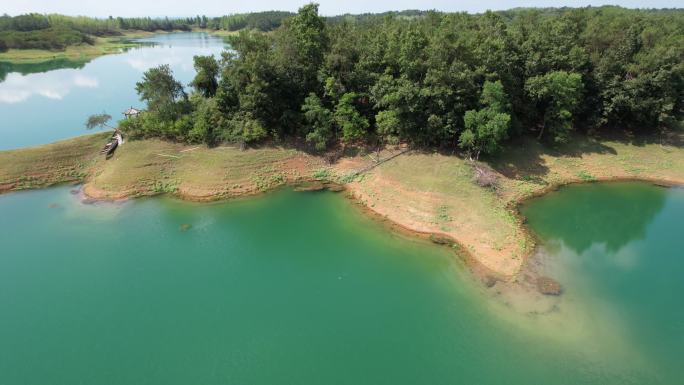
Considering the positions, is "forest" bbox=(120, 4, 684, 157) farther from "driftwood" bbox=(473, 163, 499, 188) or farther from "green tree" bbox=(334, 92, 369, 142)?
"driftwood" bbox=(473, 163, 499, 188)

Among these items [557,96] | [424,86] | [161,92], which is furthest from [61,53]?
[557,96]

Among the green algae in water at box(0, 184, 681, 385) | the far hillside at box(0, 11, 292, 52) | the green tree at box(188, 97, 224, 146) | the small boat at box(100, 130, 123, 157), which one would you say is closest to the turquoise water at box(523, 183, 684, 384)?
the green algae in water at box(0, 184, 681, 385)

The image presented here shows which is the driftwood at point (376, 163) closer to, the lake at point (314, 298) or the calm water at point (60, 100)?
the lake at point (314, 298)

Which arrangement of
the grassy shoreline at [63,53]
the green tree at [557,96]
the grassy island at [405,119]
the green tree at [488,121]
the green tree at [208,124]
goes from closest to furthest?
1. the green tree at [488,121]
2. the grassy island at [405,119]
3. the green tree at [557,96]
4. the green tree at [208,124]
5. the grassy shoreline at [63,53]

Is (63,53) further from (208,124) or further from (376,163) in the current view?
(376,163)

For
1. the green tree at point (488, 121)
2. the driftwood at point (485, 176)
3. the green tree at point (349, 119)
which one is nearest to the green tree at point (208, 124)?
the green tree at point (349, 119)

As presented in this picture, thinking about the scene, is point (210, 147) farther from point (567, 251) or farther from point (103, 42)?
point (103, 42)

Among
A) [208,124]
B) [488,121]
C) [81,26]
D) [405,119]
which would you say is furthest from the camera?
[81,26]
